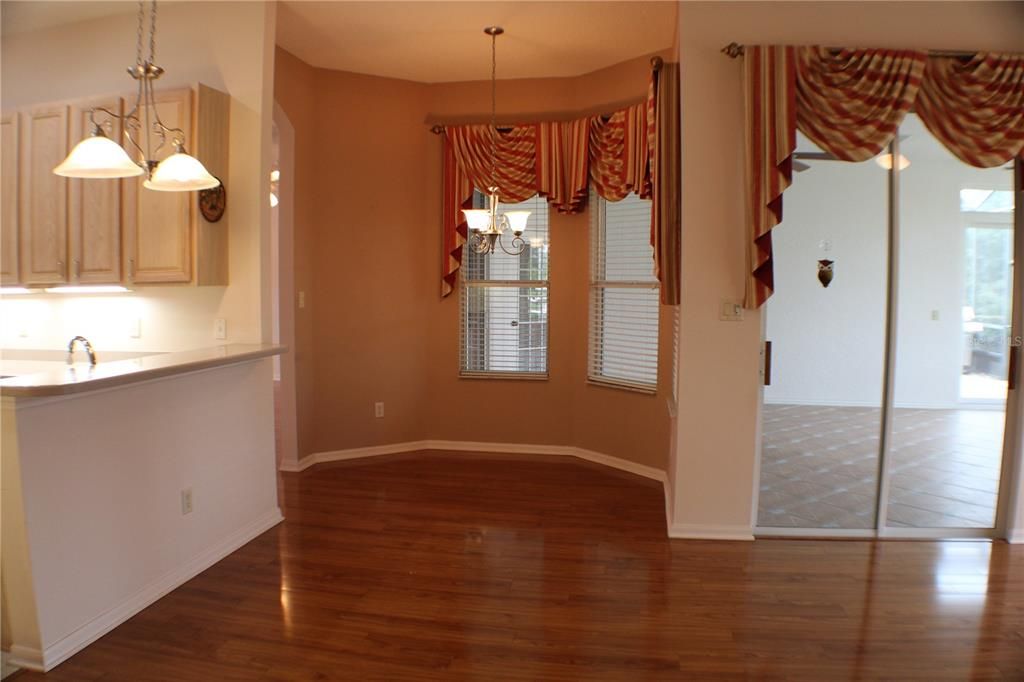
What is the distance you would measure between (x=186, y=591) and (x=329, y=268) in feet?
8.23

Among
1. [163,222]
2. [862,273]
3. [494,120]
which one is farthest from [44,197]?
[862,273]

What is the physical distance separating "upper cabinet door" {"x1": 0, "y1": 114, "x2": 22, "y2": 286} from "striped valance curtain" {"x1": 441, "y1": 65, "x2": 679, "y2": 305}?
2.61 metres

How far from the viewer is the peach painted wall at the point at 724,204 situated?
320 cm

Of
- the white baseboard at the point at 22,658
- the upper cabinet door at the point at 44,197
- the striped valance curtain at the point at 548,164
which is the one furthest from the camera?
the striped valance curtain at the point at 548,164

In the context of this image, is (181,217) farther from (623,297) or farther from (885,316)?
(885,316)

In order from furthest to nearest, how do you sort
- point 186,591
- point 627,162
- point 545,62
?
point 545,62 → point 627,162 → point 186,591

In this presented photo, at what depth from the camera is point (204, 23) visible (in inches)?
134

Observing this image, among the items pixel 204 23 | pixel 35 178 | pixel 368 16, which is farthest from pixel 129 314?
pixel 368 16

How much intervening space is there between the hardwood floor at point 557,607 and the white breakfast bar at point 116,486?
0.14 metres

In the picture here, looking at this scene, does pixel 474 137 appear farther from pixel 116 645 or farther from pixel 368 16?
pixel 116 645

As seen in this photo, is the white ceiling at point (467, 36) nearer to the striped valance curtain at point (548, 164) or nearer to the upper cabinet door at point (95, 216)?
the striped valance curtain at point (548, 164)

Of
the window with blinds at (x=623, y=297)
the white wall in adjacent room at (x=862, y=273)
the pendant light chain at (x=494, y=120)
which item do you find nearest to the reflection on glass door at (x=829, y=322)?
the white wall in adjacent room at (x=862, y=273)

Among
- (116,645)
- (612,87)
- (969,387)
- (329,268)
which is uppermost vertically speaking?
(612,87)

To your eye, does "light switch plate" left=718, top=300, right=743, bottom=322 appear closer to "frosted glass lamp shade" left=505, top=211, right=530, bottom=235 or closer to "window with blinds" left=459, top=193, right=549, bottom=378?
"frosted glass lamp shade" left=505, top=211, right=530, bottom=235
